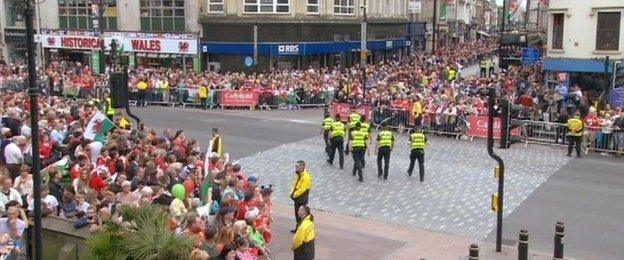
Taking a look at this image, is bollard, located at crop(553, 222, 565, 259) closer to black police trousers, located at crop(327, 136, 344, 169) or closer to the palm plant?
the palm plant

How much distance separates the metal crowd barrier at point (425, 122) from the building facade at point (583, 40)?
28.9 feet

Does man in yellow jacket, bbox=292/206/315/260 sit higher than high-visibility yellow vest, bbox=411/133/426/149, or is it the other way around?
high-visibility yellow vest, bbox=411/133/426/149

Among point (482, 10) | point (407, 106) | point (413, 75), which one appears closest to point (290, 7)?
point (413, 75)

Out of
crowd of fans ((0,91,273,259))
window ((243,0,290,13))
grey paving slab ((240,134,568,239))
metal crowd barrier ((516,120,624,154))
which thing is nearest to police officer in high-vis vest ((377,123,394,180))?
grey paving slab ((240,134,568,239))

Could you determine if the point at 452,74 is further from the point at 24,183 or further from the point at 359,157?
the point at 24,183

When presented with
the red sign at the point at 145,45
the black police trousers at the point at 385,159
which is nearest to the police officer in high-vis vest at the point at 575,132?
the black police trousers at the point at 385,159

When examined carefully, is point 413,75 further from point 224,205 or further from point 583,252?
point 224,205

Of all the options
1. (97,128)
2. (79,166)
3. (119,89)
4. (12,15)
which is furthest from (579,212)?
(12,15)

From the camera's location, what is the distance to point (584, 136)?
22.8 meters

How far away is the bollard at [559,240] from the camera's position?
40.8ft

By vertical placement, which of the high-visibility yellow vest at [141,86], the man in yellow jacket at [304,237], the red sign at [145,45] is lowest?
the man in yellow jacket at [304,237]

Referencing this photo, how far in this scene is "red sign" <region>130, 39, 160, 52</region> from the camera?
4256cm

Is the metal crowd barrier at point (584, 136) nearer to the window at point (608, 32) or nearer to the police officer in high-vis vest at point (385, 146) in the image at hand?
the police officer in high-vis vest at point (385, 146)

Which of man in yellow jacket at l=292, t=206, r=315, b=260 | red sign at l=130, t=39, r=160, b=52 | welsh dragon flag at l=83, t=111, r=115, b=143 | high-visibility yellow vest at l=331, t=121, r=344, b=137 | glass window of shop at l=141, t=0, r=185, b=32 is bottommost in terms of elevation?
man in yellow jacket at l=292, t=206, r=315, b=260
